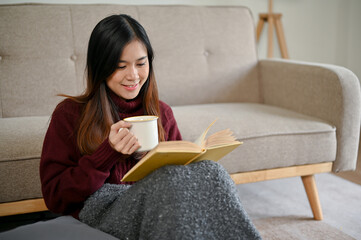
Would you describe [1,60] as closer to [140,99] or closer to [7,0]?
[7,0]

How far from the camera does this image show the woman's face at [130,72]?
1048mm

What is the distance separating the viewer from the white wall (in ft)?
10.1

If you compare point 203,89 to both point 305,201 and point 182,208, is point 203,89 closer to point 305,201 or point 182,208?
point 305,201

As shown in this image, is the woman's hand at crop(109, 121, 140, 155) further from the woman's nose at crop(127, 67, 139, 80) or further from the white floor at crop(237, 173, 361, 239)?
the white floor at crop(237, 173, 361, 239)

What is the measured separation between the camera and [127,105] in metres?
1.14

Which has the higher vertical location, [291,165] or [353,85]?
[353,85]

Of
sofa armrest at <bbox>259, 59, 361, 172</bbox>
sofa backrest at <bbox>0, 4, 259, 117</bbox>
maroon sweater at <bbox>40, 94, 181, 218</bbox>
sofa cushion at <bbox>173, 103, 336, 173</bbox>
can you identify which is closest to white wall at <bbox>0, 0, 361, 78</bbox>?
sofa backrest at <bbox>0, 4, 259, 117</bbox>

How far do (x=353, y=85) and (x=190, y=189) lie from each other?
3.68 feet

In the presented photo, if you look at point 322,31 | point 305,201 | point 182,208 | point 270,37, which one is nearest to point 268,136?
point 305,201

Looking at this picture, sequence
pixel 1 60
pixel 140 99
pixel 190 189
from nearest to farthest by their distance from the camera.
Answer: pixel 190 189, pixel 140 99, pixel 1 60

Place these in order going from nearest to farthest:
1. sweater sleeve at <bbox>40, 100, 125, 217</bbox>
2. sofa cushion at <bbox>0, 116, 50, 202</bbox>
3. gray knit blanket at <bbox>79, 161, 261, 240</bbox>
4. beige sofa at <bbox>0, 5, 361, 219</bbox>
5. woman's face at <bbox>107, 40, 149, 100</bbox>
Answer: gray knit blanket at <bbox>79, 161, 261, 240</bbox>
sweater sleeve at <bbox>40, 100, 125, 217</bbox>
woman's face at <bbox>107, 40, 149, 100</bbox>
sofa cushion at <bbox>0, 116, 50, 202</bbox>
beige sofa at <bbox>0, 5, 361, 219</bbox>

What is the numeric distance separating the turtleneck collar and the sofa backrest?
0.71m

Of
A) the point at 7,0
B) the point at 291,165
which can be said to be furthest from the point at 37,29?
the point at 291,165

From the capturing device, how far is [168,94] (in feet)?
6.42
